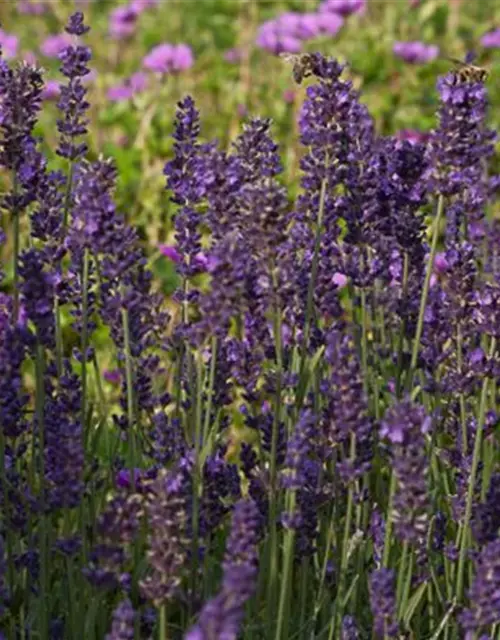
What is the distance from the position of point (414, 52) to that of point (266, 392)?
14.3ft

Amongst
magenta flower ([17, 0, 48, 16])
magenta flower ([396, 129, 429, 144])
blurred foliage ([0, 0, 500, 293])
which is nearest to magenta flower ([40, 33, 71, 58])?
blurred foliage ([0, 0, 500, 293])

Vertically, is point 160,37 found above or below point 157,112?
above

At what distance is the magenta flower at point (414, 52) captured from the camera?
6.88 m

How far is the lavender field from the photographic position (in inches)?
83.7

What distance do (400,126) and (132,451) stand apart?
14.2 feet

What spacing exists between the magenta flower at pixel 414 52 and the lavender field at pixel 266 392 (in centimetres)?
342

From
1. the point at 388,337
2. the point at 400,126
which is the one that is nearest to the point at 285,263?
the point at 388,337

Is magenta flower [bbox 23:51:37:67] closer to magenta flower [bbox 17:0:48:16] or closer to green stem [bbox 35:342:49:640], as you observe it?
magenta flower [bbox 17:0:48:16]

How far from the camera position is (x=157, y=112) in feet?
22.3

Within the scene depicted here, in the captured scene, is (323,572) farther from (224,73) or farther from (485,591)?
(224,73)

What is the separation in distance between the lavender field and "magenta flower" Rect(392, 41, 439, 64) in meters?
3.42

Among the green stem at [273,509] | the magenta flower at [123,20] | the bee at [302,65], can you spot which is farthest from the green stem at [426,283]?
the magenta flower at [123,20]

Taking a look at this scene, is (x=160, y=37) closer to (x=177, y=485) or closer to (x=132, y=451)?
(x=132, y=451)

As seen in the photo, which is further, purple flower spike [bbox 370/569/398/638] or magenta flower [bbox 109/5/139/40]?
magenta flower [bbox 109/5/139/40]
